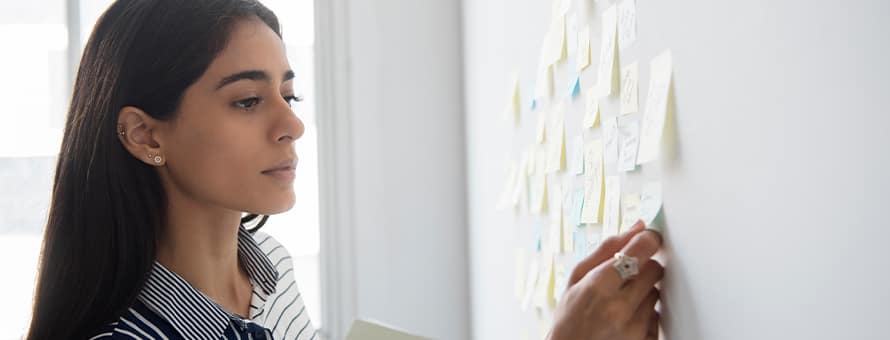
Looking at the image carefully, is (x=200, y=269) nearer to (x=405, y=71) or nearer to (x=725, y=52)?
(x=725, y=52)

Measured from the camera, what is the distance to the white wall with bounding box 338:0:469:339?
2613 millimetres

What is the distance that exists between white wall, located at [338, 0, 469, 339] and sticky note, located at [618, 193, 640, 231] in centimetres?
158

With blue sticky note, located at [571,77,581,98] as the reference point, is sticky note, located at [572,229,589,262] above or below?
below

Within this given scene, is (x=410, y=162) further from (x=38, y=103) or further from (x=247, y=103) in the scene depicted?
(x=247, y=103)

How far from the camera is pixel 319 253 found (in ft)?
8.82

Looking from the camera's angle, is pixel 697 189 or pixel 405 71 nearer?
pixel 697 189

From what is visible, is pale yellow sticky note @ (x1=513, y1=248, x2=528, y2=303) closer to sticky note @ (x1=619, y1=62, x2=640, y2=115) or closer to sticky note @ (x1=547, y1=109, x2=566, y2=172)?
sticky note @ (x1=547, y1=109, x2=566, y2=172)

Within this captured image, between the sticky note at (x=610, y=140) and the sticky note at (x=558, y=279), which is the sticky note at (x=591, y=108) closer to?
the sticky note at (x=610, y=140)

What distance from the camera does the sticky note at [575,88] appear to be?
4.03 feet

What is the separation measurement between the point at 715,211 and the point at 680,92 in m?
0.14

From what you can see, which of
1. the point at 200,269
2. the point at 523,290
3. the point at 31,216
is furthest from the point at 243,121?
the point at 31,216

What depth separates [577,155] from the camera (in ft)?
4.09

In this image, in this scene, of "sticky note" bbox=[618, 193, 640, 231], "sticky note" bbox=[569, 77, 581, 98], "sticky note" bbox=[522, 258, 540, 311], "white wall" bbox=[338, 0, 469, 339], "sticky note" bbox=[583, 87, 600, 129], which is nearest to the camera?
"sticky note" bbox=[618, 193, 640, 231]

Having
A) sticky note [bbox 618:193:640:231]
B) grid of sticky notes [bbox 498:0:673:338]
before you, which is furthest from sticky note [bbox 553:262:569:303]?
sticky note [bbox 618:193:640:231]
